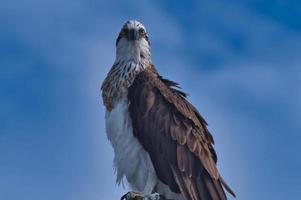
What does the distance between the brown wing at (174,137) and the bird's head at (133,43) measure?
1.82ft

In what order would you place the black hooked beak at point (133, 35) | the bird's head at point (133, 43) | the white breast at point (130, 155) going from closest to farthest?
the white breast at point (130, 155)
the bird's head at point (133, 43)
the black hooked beak at point (133, 35)

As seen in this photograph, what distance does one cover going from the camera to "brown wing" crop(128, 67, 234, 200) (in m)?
13.8

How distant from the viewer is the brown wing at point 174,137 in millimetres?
13836

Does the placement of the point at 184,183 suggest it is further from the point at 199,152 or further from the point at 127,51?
the point at 127,51

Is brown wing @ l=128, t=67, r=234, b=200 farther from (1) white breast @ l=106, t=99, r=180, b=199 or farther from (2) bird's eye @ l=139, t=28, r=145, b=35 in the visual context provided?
(2) bird's eye @ l=139, t=28, r=145, b=35

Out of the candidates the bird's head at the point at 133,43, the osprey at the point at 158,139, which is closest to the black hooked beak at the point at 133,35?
the bird's head at the point at 133,43

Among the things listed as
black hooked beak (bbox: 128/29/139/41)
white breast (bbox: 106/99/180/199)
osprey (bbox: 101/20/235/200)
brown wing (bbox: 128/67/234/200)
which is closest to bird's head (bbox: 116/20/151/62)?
black hooked beak (bbox: 128/29/139/41)

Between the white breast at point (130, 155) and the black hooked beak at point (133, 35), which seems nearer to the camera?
the white breast at point (130, 155)

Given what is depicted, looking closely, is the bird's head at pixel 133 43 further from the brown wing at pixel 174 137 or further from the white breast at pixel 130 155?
the white breast at pixel 130 155

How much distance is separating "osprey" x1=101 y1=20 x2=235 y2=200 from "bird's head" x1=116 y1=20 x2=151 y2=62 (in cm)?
44

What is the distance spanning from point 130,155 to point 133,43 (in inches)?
88.0

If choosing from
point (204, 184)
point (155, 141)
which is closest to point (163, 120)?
point (155, 141)

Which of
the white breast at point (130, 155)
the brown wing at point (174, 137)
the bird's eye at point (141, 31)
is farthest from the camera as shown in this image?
the bird's eye at point (141, 31)

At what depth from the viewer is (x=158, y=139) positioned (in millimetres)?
14281
